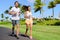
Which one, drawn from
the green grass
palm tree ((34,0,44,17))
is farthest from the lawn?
palm tree ((34,0,44,17))

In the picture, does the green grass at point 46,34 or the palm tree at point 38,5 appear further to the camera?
the palm tree at point 38,5

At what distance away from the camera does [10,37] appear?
1452cm

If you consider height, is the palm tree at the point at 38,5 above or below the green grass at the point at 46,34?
above

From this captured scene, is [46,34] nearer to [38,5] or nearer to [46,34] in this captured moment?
[46,34]

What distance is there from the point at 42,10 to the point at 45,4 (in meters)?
3.74

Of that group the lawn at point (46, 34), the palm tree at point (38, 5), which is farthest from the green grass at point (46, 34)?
the palm tree at point (38, 5)

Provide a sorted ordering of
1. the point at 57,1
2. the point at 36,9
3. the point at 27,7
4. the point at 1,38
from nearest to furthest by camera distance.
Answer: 1. the point at 1,38
2. the point at 27,7
3. the point at 57,1
4. the point at 36,9

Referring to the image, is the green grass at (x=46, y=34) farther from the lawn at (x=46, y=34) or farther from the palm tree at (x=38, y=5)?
the palm tree at (x=38, y=5)

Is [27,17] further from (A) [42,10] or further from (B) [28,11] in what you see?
(A) [42,10]

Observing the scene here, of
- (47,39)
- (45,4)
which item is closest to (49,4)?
(45,4)

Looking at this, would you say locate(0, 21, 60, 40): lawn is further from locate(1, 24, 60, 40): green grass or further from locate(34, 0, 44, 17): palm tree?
locate(34, 0, 44, 17): palm tree

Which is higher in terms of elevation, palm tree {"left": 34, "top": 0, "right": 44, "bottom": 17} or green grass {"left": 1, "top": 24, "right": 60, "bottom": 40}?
palm tree {"left": 34, "top": 0, "right": 44, "bottom": 17}

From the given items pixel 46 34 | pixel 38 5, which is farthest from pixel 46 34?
pixel 38 5

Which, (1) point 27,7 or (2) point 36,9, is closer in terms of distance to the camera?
(1) point 27,7
